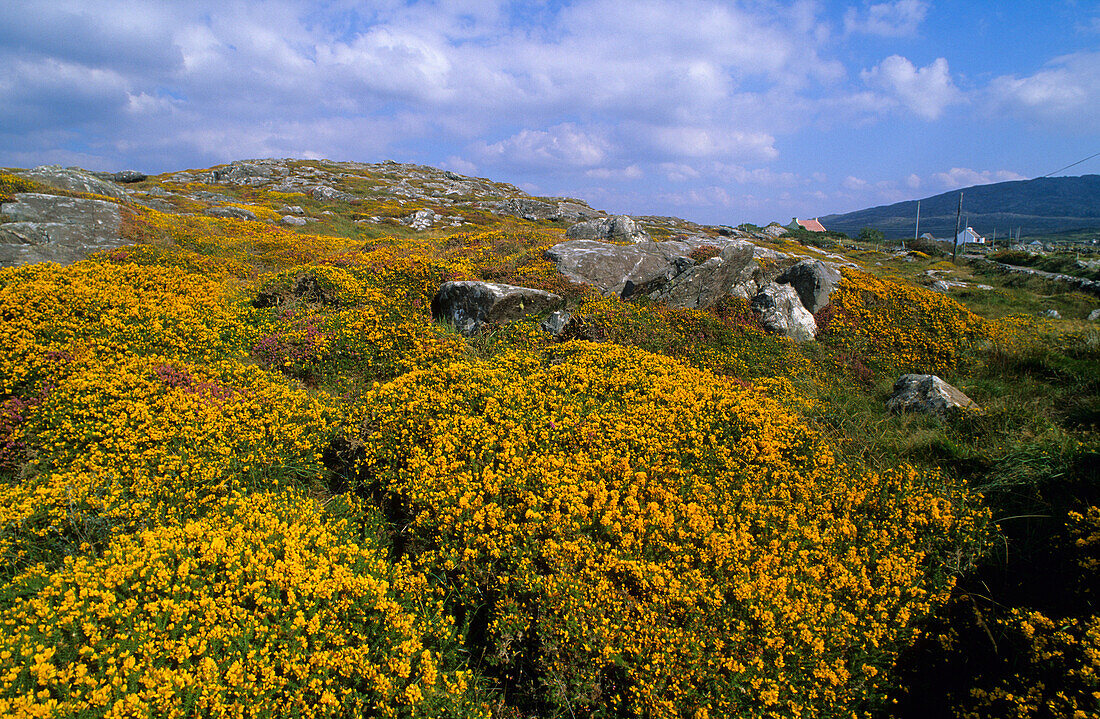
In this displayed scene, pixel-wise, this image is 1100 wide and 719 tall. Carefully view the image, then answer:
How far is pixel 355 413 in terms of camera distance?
8078mm

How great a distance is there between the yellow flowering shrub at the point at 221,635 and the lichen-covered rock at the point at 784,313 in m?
10.7

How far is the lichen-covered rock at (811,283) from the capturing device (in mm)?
13820

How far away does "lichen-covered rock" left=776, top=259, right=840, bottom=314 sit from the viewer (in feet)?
45.3

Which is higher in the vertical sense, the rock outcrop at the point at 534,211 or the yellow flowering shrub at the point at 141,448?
the rock outcrop at the point at 534,211

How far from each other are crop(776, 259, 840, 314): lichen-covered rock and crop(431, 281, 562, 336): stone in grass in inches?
277

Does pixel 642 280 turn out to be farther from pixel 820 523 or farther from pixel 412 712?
pixel 412 712

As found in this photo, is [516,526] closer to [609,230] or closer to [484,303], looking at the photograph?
[484,303]

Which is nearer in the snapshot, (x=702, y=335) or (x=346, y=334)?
(x=346, y=334)

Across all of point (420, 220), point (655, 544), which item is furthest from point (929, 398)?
point (420, 220)

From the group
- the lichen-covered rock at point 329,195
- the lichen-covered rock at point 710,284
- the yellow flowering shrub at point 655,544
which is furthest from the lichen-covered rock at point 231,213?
the yellow flowering shrub at point 655,544

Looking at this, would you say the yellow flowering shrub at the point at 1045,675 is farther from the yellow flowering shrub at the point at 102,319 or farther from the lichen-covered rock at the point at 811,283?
the yellow flowering shrub at the point at 102,319

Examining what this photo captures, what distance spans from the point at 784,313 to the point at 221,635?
1284cm

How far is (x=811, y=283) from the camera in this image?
13.9 metres

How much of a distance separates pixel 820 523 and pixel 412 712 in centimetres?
523
